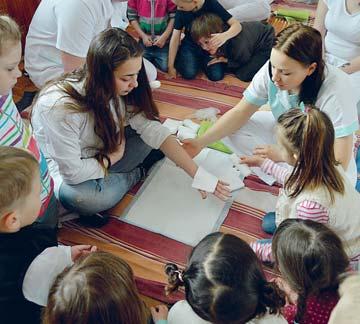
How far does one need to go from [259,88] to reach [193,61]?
2.56 ft

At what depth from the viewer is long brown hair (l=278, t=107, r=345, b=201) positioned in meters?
1.19

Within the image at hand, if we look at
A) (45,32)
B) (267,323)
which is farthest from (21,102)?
(267,323)

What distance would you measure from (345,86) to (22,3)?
1670 mm

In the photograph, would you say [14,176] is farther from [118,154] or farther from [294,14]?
[294,14]

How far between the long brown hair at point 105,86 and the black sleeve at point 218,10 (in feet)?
2.90

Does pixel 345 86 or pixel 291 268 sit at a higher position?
pixel 345 86

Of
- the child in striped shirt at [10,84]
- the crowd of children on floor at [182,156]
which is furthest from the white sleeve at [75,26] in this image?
the child in striped shirt at [10,84]

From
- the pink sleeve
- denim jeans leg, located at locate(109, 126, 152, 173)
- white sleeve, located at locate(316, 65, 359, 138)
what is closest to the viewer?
white sleeve, located at locate(316, 65, 359, 138)

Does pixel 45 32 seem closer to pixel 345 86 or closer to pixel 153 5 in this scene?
pixel 153 5

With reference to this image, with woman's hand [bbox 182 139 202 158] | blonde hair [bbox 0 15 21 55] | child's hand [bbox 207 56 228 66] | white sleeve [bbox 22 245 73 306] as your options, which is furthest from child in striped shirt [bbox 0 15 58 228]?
child's hand [bbox 207 56 228 66]

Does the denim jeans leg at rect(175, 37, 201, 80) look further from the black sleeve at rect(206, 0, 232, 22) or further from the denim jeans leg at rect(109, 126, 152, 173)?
the denim jeans leg at rect(109, 126, 152, 173)

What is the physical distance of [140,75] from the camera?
1476mm

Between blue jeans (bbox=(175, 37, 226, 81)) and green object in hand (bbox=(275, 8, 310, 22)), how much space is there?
2.32 ft

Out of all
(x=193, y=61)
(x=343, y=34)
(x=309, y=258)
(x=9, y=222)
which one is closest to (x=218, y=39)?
(x=193, y=61)
